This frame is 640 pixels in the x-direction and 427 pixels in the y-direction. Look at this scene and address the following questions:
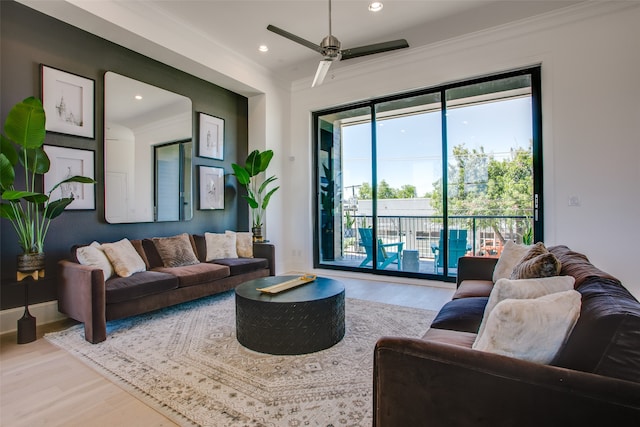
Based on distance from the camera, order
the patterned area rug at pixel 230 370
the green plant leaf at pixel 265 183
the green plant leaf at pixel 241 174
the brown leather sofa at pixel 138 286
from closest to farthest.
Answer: the patterned area rug at pixel 230 370
the brown leather sofa at pixel 138 286
the green plant leaf at pixel 241 174
the green plant leaf at pixel 265 183

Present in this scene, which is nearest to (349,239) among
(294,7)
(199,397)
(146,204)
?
(146,204)

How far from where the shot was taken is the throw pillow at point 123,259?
347 cm

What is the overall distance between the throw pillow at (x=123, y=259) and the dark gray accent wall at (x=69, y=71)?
495mm

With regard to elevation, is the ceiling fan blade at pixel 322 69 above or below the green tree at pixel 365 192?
above

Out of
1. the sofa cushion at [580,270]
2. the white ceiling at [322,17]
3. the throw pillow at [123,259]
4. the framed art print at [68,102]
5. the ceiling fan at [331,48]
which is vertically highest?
the white ceiling at [322,17]

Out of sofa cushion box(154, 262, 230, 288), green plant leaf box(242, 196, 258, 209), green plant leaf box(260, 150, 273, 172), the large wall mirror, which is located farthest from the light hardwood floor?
green plant leaf box(260, 150, 273, 172)

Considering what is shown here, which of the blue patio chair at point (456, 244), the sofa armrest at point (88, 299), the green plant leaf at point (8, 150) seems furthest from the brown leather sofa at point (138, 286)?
the blue patio chair at point (456, 244)

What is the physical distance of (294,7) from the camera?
3777mm

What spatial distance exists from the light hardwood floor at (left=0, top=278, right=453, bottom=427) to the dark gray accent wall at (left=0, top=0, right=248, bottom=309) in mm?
730

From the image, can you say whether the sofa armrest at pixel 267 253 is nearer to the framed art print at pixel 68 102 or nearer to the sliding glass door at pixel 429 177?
the sliding glass door at pixel 429 177

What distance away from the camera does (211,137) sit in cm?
534

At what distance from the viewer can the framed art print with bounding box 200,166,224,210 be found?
5188mm

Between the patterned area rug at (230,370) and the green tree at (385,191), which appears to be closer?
the patterned area rug at (230,370)

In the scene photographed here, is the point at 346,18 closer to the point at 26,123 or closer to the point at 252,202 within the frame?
the point at 252,202
